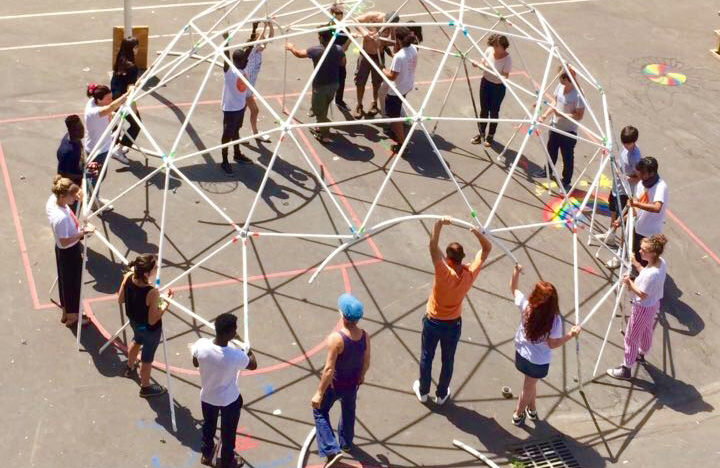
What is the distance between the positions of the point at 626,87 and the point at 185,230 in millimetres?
9156

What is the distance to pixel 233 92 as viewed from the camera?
12.0 metres

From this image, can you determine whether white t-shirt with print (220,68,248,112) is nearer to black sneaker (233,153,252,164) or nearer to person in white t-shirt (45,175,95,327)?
black sneaker (233,153,252,164)

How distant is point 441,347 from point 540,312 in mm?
1178

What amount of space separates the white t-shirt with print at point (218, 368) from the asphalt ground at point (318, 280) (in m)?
0.98

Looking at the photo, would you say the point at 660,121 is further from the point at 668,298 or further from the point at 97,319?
the point at 97,319

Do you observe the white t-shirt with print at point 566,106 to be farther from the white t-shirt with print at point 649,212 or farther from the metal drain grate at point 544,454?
the metal drain grate at point 544,454

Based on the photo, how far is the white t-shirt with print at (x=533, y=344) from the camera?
8.23 metres

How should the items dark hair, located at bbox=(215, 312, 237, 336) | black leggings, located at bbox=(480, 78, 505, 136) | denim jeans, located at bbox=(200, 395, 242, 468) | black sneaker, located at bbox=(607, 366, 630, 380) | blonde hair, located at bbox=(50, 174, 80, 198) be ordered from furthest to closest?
black leggings, located at bbox=(480, 78, 505, 136) → black sneaker, located at bbox=(607, 366, 630, 380) → blonde hair, located at bbox=(50, 174, 80, 198) → denim jeans, located at bbox=(200, 395, 242, 468) → dark hair, located at bbox=(215, 312, 237, 336)

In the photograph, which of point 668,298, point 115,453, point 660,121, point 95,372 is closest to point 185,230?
point 95,372

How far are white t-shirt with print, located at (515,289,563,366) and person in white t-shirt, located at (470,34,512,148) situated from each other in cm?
547

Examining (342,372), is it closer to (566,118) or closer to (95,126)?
(95,126)

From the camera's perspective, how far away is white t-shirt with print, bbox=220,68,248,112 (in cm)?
1193

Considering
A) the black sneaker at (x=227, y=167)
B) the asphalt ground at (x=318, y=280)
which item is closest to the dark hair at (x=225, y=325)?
the asphalt ground at (x=318, y=280)

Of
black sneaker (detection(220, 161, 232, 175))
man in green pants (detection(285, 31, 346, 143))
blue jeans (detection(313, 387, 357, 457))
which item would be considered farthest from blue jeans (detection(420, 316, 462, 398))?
man in green pants (detection(285, 31, 346, 143))
